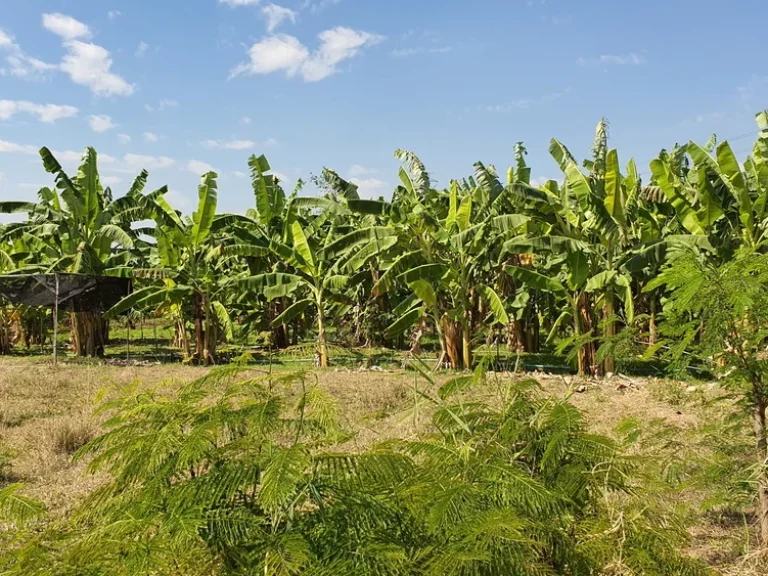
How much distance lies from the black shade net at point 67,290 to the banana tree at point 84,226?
3.28 feet

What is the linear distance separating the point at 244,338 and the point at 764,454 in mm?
19711

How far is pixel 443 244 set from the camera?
13.4 metres

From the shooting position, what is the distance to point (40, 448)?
7.25 meters

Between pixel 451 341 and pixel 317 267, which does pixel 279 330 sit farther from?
pixel 451 341

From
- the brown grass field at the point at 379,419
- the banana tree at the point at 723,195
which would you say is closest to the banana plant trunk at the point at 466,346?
the brown grass field at the point at 379,419

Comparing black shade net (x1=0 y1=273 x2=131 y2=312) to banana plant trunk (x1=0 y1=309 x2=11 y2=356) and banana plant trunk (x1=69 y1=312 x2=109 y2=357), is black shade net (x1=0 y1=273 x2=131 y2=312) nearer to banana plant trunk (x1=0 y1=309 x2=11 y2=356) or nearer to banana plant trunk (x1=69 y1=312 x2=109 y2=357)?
banana plant trunk (x1=69 y1=312 x2=109 y2=357)

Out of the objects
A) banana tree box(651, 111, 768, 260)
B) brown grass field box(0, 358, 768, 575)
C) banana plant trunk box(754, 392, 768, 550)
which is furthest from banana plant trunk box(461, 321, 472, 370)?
banana plant trunk box(754, 392, 768, 550)

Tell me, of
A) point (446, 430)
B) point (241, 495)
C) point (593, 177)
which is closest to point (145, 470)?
point (241, 495)

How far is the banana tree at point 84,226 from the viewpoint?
15.9 m

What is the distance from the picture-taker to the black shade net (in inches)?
589

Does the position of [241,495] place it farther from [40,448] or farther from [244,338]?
[244,338]

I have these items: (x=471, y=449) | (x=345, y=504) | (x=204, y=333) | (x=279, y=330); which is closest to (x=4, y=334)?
(x=204, y=333)

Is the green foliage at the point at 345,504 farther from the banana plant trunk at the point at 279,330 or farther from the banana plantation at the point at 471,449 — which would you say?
the banana plant trunk at the point at 279,330

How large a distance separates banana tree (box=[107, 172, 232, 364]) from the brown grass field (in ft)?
7.09
